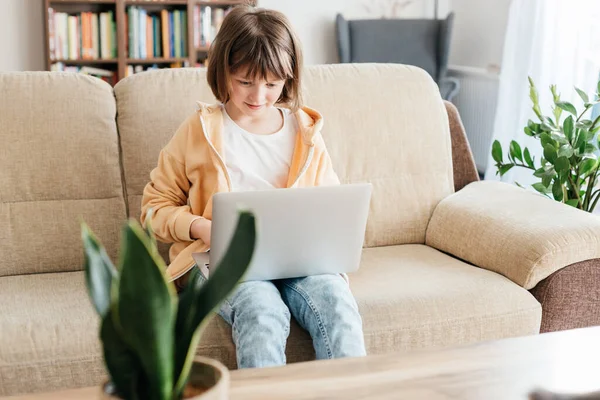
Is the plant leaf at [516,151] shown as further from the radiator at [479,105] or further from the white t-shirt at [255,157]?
the radiator at [479,105]

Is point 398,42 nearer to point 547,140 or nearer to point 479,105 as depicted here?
point 479,105

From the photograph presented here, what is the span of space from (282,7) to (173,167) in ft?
10.5

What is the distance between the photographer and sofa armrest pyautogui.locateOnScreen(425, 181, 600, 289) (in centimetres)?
187

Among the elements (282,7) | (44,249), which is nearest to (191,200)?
(44,249)

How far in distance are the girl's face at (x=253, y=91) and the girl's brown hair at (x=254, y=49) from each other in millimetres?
12

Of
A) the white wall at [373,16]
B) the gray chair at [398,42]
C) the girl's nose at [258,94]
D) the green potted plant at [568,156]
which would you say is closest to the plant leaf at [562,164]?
the green potted plant at [568,156]

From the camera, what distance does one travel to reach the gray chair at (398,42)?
4570 millimetres

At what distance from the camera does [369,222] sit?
222cm

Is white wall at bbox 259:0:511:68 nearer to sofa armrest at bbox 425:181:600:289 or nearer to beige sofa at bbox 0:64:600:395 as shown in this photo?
beige sofa at bbox 0:64:600:395

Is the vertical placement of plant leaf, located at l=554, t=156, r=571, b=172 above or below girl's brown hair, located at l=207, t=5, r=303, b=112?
below

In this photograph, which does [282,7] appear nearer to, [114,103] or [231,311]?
[114,103]

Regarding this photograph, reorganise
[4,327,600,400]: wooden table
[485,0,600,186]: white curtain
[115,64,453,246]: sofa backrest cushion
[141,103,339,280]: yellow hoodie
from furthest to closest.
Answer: [485,0,600,186]: white curtain, [115,64,453,246]: sofa backrest cushion, [141,103,339,280]: yellow hoodie, [4,327,600,400]: wooden table

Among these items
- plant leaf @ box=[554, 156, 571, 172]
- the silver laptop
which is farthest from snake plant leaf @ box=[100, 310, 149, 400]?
plant leaf @ box=[554, 156, 571, 172]

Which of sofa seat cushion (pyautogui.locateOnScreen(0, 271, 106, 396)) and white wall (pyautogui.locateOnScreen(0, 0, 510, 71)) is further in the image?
white wall (pyautogui.locateOnScreen(0, 0, 510, 71))
